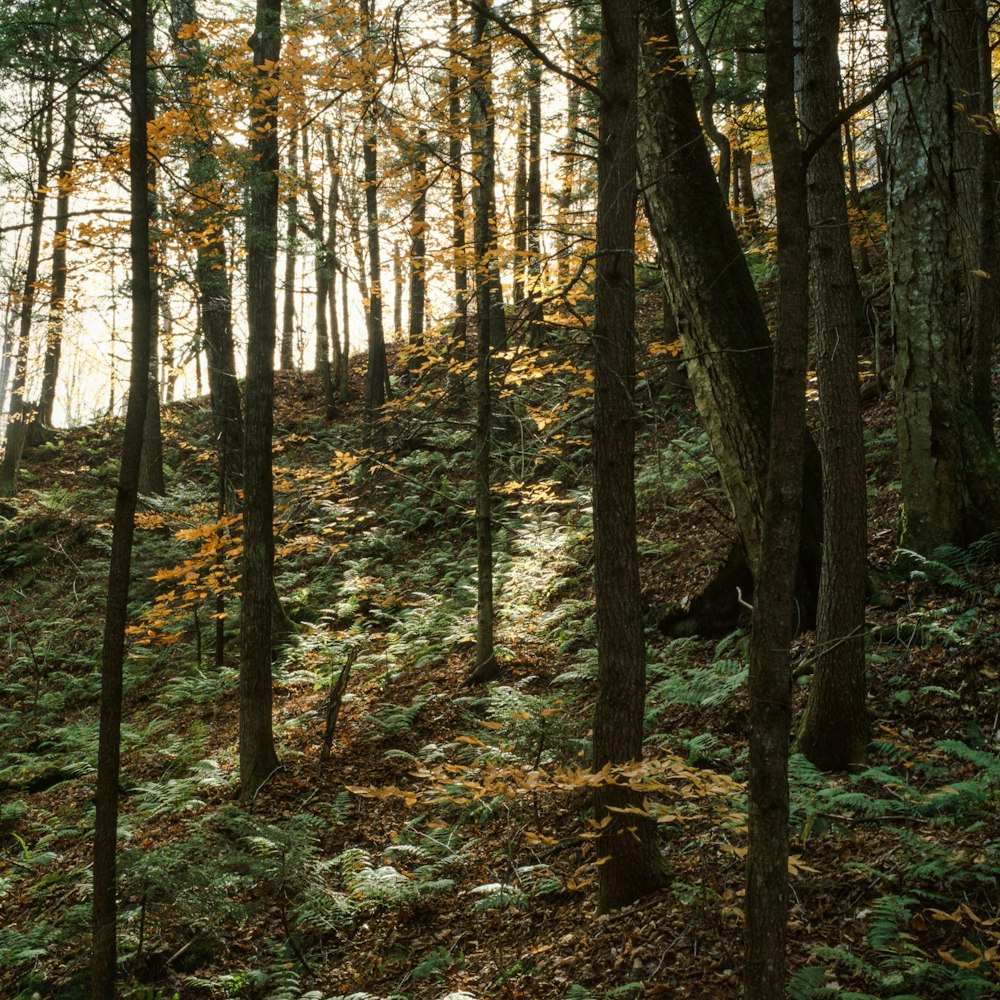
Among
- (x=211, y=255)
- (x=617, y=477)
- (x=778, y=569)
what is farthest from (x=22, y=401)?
(x=778, y=569)

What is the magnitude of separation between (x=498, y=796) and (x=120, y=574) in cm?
324

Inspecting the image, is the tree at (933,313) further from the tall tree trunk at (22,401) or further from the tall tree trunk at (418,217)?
the tall tree trunk at (22,401)

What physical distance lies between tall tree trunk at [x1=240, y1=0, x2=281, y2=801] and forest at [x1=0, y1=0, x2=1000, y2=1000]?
0.13ft

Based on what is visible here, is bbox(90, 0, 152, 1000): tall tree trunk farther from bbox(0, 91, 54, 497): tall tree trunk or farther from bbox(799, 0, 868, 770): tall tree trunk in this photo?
bbox(0, 91, 54, 497): tall tree trunk

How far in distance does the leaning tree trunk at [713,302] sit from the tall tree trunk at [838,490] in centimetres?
113

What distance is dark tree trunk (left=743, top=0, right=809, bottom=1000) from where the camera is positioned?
2447 mm

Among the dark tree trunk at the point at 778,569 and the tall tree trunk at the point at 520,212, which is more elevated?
the tall tree trunk at the point at 520,212

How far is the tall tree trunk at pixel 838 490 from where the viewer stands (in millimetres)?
4566

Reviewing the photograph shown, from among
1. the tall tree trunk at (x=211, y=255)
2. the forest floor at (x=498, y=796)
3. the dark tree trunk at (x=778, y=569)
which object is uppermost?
the tall tree trunk at (x=211, y=255)

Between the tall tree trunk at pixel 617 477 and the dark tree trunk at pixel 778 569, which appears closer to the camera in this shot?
the dark tree trunk at pixel 778 569

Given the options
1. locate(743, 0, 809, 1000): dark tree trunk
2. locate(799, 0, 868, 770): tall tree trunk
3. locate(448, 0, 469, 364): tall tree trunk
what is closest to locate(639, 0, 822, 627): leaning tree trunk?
locate(799, 0, 868, 770): tall tree trunk

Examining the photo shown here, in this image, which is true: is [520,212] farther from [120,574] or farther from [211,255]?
[120,574]

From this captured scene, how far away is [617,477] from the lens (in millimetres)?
3865

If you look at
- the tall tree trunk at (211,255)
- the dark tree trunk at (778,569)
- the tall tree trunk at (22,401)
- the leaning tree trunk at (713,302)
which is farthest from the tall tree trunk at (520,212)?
the tall tree trunk at (22,401)
